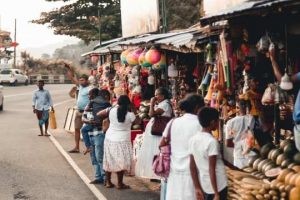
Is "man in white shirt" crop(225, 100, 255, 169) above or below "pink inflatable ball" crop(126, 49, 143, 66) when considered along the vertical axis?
below

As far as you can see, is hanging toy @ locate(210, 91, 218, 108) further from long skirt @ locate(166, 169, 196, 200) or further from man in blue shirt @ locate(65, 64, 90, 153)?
man in blue shirt @ locate(65, 64, 90, 153)

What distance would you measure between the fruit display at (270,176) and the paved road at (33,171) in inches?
121

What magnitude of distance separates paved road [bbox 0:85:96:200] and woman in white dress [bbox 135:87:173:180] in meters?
0.97

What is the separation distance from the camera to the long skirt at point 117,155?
9898 millimetres

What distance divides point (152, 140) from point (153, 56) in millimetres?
3025

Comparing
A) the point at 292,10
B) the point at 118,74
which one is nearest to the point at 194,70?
the point at 118,74

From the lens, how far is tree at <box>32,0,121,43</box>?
3356 cm

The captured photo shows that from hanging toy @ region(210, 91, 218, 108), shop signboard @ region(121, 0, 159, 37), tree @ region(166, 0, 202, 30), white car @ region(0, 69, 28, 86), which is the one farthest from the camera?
white car @ region(0, 69, 28, 86)

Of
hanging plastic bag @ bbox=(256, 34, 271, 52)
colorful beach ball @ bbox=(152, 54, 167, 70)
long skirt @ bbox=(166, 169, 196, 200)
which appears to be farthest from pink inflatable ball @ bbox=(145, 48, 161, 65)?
long skirt @ bbox=(166, 169, 196, 200)

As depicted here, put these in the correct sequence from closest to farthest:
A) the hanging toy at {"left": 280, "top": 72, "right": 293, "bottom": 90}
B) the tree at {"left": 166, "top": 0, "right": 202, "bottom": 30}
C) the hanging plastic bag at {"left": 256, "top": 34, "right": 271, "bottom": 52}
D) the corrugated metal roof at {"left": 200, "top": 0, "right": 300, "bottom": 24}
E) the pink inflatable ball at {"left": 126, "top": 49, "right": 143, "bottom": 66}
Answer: the corrugated metal roof at {"left": 200, "top": 0, "right": 300, "bottom": 24}
the hanging toy at {"left": 280, "top": 72, "right": 293, "bottom": 90}
the hanging plastic bag at {"left": 256, "top": 34, "right": 271, "bottom": 52}
the pink inflatable ball at {"left": 126, "top": 49, "right": 143, "bottom": 66}
the tree at {"left": 166, "top": 0, "right": 202, "bottom": 30}

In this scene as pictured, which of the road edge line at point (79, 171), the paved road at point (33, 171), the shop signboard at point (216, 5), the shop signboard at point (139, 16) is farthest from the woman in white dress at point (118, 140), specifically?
the shop signboard at point (139, 16)

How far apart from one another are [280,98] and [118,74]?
9674mm

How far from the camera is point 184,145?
21.7ft

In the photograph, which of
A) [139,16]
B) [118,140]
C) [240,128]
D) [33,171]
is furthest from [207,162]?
[139,16]
